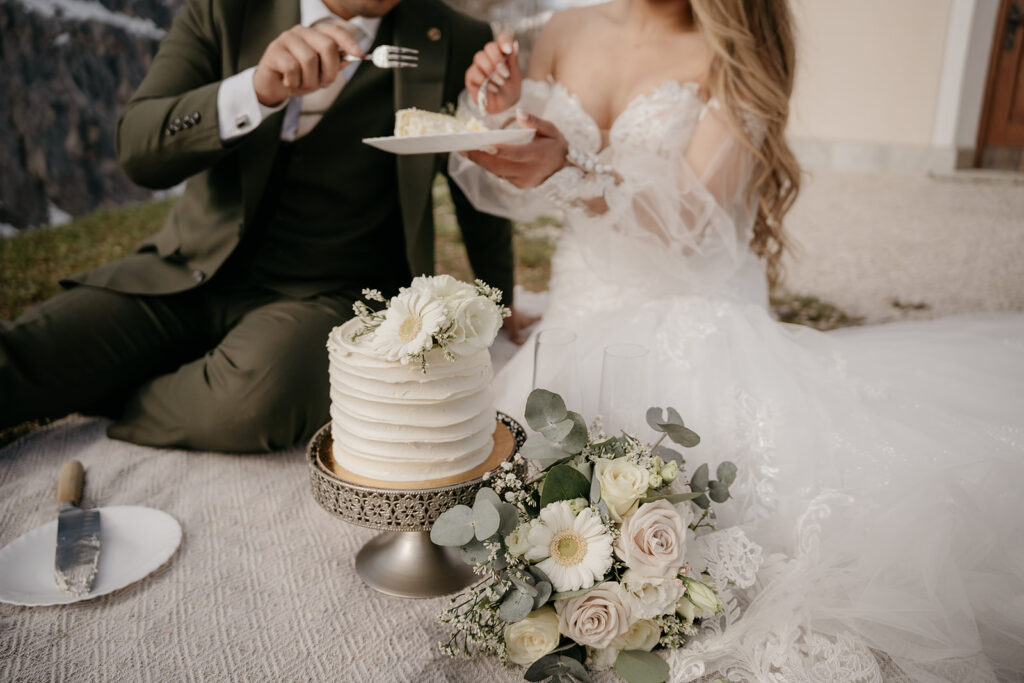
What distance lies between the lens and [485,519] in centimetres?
117

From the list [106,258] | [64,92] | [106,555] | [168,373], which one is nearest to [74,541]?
[106,555]

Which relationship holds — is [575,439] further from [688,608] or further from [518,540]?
[688,608]

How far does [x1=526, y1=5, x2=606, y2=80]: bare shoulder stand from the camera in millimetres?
2297

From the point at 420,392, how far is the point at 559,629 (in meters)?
0.49

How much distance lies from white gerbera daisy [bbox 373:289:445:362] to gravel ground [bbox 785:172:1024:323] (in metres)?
2.81

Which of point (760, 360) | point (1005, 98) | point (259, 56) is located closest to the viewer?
point (760, 360)

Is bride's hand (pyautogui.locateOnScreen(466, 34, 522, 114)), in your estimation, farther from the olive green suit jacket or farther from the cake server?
the cake server

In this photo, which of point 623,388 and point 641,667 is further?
point 623,388

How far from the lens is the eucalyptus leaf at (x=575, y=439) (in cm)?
123

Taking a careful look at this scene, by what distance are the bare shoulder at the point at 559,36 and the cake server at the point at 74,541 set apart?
5.94ft

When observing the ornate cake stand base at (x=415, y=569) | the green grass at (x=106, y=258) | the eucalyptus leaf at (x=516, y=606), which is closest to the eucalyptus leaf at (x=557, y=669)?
the eucalyptus leaf at (x=516, y=606)

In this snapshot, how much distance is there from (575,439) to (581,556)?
0.20 meters

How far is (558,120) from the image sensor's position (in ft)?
7.13

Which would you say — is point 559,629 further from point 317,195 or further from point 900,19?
point 900,19
